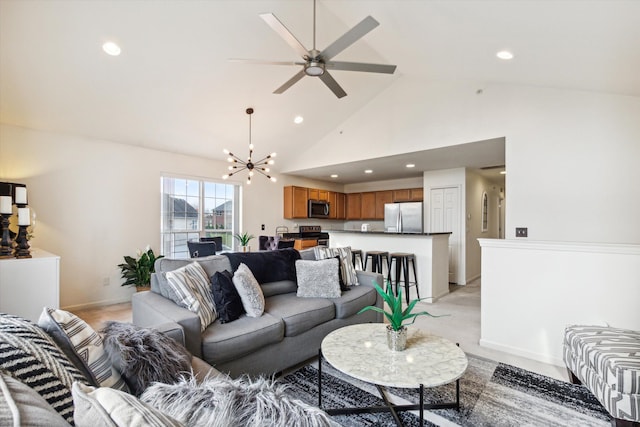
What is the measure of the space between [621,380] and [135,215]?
5.54 meters

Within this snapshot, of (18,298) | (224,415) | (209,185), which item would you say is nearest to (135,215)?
(209,185)

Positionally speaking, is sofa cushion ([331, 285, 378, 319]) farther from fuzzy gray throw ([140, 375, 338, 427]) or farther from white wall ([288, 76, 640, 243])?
fuzzy gray throw ([140, 375, 338, 427])

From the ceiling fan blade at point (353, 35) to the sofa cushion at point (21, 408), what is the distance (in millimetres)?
2483

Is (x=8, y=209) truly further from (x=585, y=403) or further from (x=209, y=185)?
(x=585, y=403)

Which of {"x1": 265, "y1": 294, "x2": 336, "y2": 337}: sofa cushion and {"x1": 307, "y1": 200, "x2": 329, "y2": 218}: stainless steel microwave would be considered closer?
{"x1": 265, "y1": 294, "x2": 336, "y2": 337}: sofa cushion

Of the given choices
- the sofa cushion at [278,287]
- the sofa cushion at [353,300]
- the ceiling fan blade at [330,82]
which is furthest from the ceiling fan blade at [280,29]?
the sofa cushion at [353,300]

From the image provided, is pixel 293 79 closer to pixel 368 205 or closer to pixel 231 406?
pixel 231 406

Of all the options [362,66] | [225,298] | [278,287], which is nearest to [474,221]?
[362,66]

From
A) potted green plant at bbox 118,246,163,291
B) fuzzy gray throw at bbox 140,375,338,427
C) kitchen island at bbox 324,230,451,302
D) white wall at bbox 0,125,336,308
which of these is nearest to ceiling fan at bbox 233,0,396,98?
fuzzy gray throw at bbox 140,375,338,427

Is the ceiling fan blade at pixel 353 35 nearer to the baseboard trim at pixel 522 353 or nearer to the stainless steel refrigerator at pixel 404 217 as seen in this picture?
the baseboard trim at pixel 522 353

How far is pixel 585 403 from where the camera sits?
205cm

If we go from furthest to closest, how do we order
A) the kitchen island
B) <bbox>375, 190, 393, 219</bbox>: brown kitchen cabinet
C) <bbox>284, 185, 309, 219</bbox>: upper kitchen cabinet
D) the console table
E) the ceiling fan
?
<bbox>375, 190, 393, 219</bbox>: brown kitchen cabinet
<bbox>284, 185, 309, 219</bbox>: upper kitchen cabinet
the kitchen island
the console table
the ceiling fan

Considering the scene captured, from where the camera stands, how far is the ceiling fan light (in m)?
2.72

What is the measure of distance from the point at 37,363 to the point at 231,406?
0.53 m
